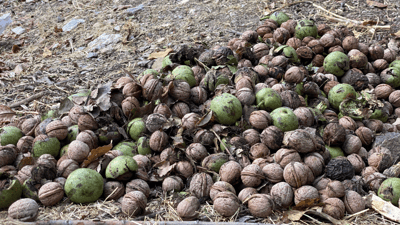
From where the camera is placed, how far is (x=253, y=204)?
344 cm

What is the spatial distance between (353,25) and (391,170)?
4.85 meters

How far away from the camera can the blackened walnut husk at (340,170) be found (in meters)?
3.76

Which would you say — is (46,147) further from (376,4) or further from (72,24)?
(376,4)

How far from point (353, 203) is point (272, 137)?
1.12 meters

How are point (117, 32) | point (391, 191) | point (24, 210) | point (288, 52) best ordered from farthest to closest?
1. point (117, 32)
2. point (288, 52)
3. point (391, 191)
4. point (24, 210)

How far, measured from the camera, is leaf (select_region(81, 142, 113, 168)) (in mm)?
4023

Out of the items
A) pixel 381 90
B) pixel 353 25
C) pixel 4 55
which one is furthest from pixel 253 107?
pixel 4 55

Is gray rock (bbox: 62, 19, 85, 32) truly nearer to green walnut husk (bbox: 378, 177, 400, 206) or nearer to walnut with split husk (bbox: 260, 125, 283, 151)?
walnut with split husk (bbox: 260, 125, 283, 151)

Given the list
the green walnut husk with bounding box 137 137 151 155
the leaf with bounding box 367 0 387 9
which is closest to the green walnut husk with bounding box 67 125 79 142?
the green walnut husk with bounding box 137 137 151 155

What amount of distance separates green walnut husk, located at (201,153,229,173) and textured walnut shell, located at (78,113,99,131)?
1592 mm

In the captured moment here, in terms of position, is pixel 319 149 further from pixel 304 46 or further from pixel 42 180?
pixel 42 180

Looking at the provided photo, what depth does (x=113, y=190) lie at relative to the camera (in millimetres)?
3773

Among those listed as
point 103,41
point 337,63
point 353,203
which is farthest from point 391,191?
point 103,41

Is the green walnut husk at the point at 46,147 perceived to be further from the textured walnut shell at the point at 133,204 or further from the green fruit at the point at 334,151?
the green fruit at the point at 334,151
